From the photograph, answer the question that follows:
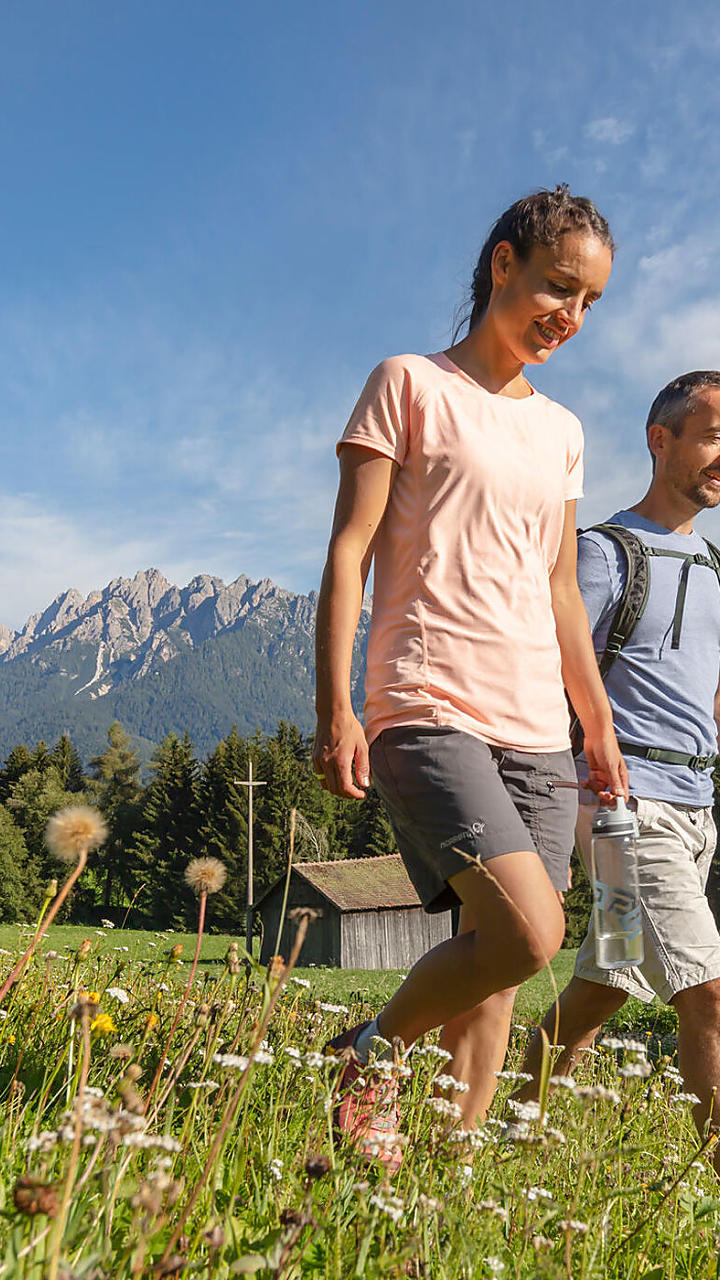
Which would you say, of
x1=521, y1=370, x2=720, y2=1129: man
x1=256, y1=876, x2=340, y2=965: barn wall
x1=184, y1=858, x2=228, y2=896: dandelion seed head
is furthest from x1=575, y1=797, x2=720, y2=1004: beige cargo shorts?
x1=256, y1=876, x2=340, y2=965: barn wall

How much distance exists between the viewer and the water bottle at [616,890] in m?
3.38

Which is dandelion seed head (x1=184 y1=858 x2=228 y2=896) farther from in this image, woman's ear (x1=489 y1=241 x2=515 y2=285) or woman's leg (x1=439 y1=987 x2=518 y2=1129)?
woman's ear (x1=489 y1=241 x2=515 y2=285)

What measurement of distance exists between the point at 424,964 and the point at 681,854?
1.43 meters

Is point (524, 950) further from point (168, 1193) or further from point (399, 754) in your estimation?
point (168, 1193)

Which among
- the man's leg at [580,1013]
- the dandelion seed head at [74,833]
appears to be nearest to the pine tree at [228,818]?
the man's leg at [580,1013]

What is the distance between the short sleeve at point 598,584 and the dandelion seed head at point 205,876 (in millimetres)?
2100

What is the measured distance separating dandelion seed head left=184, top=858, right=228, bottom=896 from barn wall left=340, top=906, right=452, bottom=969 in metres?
42.0

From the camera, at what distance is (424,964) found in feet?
8.45

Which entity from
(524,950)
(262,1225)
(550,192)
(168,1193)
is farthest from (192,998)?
(550,192)

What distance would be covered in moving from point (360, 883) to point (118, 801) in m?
39.3

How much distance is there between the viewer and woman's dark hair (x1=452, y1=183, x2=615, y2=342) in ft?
9.55

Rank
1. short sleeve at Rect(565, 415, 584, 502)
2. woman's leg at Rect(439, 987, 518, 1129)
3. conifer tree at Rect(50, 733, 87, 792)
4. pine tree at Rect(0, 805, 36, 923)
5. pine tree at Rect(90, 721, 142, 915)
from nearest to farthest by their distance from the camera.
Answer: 1. woman's leg at Rect(439, 987, 518, 1129)
2. short sleeve at Rect(565, 415, 584, 502)
3. pine tree at Rect(0, 805, 36, 923)
4. pine tree at Rect(90, 721, 142, 915)
5. conifer tree at Rect(50, 733, 87, 792)

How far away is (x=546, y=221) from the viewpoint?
9.57 feet

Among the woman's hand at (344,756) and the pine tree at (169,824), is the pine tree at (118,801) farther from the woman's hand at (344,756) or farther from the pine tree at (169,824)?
the woman's hand at (344,756)
